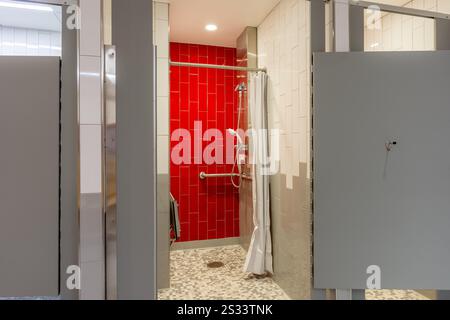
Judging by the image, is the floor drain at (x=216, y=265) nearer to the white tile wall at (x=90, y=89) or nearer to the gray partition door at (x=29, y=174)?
the gray partition door at (x=29, y=174)

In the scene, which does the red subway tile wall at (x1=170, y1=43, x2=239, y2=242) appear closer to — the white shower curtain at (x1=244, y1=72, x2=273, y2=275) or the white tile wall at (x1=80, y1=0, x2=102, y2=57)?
the white shower curtain at (x1=244, y1=72, x2=273, y2=275)

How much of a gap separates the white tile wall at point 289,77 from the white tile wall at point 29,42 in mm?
1223

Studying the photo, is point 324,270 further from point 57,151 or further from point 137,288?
point 57,151

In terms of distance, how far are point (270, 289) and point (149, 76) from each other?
1.73m

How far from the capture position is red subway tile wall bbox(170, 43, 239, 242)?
107 inches

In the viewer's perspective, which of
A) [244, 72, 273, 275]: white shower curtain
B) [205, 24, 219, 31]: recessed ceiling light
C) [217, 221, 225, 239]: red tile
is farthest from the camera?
[217, 221, 225, 239]: red tile

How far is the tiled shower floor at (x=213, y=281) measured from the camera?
1.93 m

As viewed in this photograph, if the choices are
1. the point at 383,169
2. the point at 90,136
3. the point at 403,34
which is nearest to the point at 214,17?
the point at 403,34

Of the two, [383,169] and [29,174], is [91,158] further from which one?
[383,169]

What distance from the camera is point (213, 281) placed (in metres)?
A: 2.14

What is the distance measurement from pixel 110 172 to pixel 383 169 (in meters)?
1.27

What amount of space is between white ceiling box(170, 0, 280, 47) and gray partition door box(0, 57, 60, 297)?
1243 millimetres

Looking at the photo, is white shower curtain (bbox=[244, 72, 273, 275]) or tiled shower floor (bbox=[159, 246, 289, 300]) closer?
tiled shower floor (bbox=[159, 246, 289, 300])

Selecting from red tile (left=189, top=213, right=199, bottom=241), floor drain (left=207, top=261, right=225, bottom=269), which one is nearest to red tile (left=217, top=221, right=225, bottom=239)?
red tile (left=189, top=213, right=199, bottom=241)
